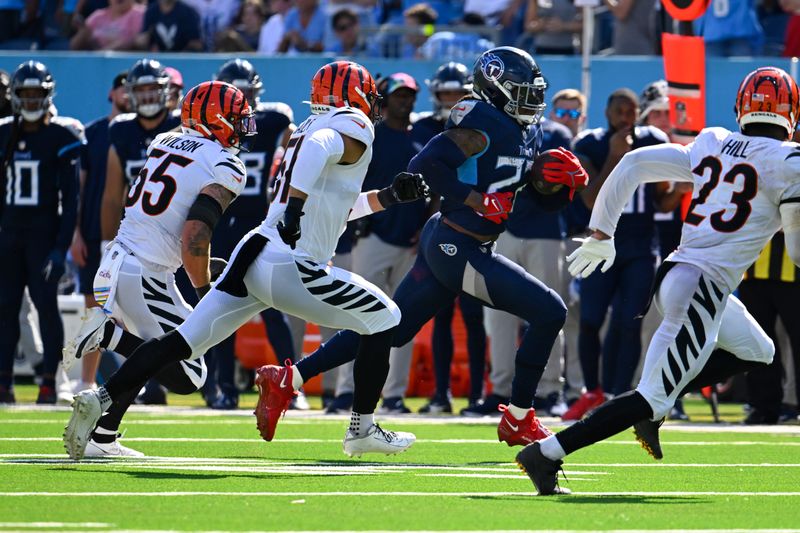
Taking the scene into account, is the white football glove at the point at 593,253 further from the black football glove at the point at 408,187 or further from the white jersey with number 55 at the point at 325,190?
the white jersey with number 55 at the point at 325,190

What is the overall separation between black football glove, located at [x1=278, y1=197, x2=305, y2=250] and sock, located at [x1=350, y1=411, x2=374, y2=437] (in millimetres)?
1079

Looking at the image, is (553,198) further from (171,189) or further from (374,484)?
(374,484)

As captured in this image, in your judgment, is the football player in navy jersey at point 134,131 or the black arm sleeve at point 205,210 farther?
the football player in navy jersey at point 134,131

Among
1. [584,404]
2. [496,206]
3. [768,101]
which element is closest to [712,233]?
[768,101]

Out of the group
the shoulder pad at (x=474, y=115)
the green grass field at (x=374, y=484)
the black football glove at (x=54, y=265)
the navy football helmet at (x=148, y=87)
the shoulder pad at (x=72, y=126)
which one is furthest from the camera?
the shoulder pad at (x=72, y=126)

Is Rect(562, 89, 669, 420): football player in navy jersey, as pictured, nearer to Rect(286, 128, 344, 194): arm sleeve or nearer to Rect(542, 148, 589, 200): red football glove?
Rect(542, 148, 589, 200): red football glove

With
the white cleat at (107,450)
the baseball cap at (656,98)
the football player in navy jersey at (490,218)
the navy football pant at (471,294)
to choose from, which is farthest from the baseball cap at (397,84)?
the white cleat at (107,450)

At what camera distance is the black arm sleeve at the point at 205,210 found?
7.70 m

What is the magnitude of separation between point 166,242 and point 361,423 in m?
1.31

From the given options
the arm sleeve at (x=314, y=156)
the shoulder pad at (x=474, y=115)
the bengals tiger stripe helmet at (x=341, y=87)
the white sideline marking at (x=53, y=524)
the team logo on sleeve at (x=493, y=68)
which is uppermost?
the team logo on sleeve at (x=493, y=68)

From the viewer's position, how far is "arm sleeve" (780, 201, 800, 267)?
6758 mm

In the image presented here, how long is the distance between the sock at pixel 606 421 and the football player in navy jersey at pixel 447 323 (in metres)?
5.07

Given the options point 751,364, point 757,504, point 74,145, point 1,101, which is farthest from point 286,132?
point 757,504

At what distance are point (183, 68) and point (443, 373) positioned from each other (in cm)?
438
